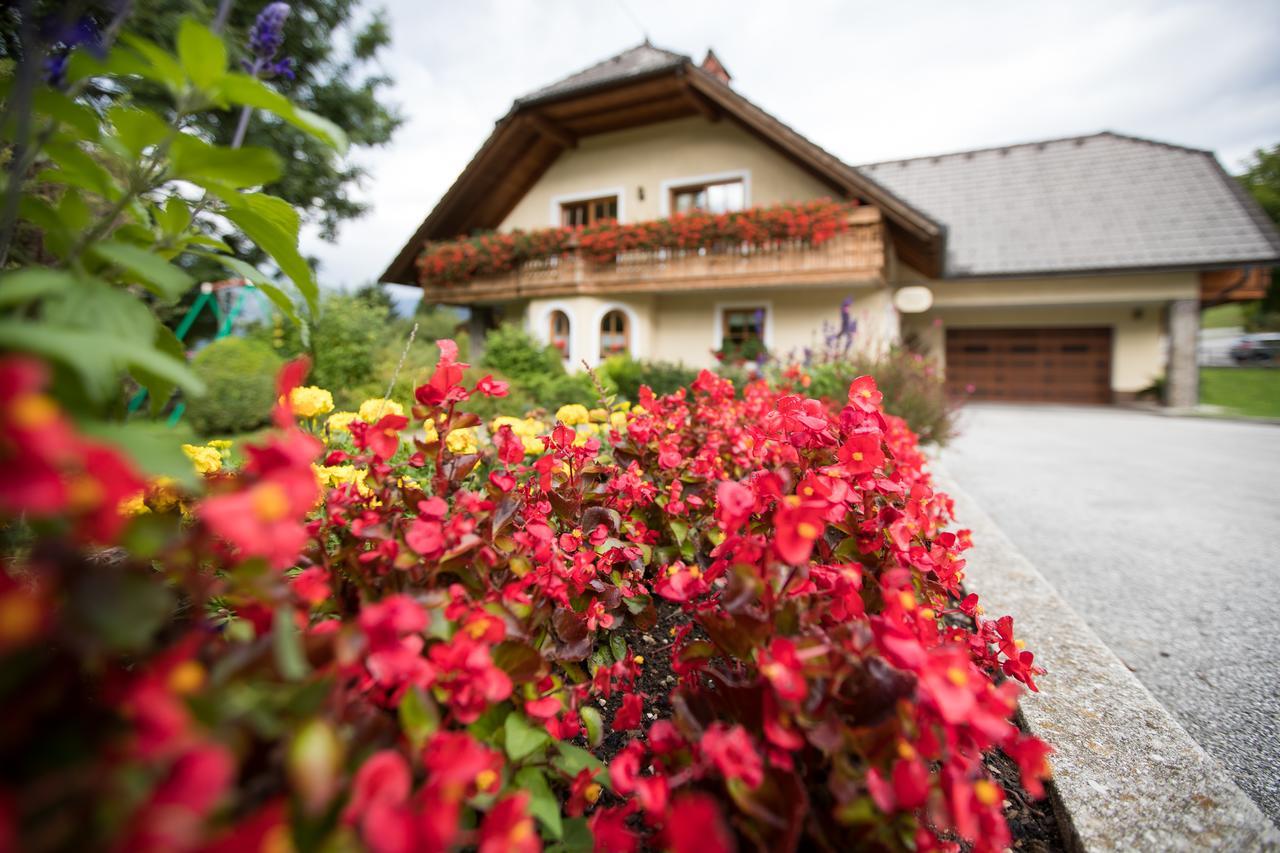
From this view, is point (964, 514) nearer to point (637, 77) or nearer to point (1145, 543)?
point (1145, 543)

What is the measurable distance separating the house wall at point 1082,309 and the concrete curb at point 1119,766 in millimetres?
11279

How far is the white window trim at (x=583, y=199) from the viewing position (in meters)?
10.6

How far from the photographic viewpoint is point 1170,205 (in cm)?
1159

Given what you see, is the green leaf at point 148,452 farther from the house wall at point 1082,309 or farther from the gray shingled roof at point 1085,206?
the gray shingled roof at point 1085,206

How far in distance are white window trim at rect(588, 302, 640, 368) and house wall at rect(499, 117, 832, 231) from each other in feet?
5.55

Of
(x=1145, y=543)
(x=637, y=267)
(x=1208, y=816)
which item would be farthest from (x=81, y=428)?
(x=637, y=267)

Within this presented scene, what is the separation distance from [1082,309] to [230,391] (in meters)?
16.7

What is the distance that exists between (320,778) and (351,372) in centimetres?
853

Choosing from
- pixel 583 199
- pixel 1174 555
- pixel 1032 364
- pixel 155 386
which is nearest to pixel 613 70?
pixel 583 199

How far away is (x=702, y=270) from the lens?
9.18m

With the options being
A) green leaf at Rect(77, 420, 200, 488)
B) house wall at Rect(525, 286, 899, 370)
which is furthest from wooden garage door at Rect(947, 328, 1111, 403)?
green leaf at Rect(77, 420, 200, 488)

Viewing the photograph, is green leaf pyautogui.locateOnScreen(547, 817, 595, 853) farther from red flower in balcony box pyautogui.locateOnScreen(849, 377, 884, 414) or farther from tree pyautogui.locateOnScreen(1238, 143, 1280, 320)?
tree pyautogui.locateOnScreen(1238, 143, 1280, 320)

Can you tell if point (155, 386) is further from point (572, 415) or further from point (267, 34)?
point (267, 34)

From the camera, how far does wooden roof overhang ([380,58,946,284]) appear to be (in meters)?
8.15
